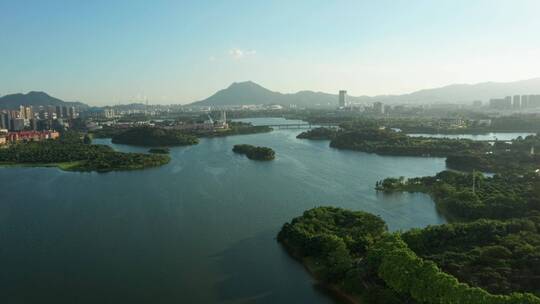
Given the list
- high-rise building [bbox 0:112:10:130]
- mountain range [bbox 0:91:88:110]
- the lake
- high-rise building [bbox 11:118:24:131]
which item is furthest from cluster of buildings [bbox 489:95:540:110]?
mountain range [bbox 0:91:88:110]

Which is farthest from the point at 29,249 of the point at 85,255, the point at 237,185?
the point at 237,185

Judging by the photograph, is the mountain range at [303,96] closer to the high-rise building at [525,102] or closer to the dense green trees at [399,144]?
the high-rise building at [525,102]

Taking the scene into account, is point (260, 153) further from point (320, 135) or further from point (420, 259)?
point (420, 259)

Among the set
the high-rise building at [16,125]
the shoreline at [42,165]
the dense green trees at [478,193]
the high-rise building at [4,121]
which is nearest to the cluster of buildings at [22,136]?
the high-rise building at [16,125]

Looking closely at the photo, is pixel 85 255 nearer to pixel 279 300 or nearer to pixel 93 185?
pixel 279 300

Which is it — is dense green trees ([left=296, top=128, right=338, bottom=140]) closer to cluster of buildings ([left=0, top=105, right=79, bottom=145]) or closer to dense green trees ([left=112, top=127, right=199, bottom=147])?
dense green trees ([left=112, top=127, right=199, bottom=147])

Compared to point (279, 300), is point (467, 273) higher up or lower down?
higher up
